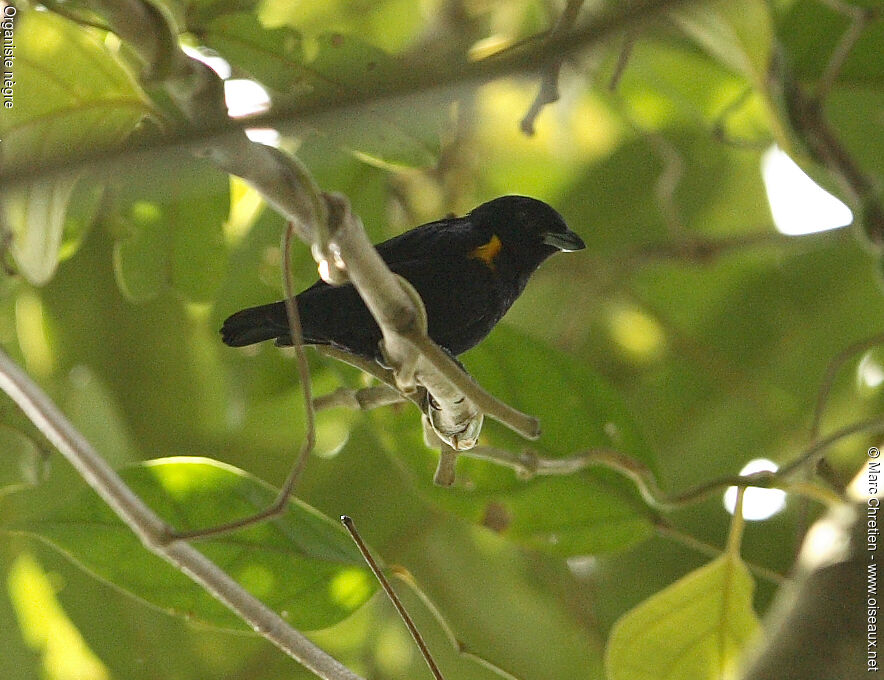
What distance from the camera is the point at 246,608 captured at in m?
1.43

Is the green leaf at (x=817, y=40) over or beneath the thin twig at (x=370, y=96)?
beneath

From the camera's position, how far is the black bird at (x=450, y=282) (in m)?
1.96

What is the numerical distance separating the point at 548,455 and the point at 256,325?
723 mm

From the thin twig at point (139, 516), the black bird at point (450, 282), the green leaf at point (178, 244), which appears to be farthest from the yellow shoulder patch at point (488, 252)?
the thin twig at point (139, 516)

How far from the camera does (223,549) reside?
79.3 inches

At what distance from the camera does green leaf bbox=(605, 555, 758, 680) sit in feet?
A: 6.23

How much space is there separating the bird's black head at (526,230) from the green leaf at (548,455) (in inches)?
6.4

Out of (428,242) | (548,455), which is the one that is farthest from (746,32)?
(548,455)

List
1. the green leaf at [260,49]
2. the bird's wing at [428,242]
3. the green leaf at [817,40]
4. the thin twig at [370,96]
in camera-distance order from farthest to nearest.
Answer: the green leaf at [817,40]
the bird's wing at [428,242]
the green leaf at [260,49]
the thin twig at [370,96]

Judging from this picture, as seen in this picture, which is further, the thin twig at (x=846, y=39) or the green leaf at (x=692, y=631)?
the thin twig at (x=846, y=39)

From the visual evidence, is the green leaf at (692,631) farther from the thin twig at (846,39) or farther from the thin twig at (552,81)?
the thin twig at (846,39)

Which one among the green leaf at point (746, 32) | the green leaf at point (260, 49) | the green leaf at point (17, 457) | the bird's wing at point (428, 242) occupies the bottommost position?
the green leaf at point (17, 457)

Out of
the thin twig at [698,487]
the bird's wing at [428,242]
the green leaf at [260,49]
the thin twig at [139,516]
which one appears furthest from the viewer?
the bird's wing at [428,242]

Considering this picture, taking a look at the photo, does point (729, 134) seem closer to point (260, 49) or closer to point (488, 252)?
point (488, 252)
